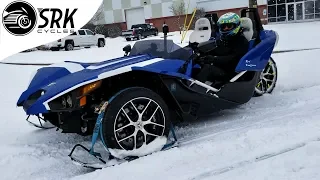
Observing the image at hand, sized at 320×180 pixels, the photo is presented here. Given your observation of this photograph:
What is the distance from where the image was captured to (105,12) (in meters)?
46.2

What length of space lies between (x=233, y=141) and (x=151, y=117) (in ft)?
3.18

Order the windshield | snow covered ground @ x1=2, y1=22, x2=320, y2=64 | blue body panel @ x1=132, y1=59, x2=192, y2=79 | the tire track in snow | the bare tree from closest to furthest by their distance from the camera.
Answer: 1. the tire track in snow
2. blue body panel @ x1=132, y1=59, x2=192, y2=79
3. the windshield
4. snow covered ground @ x1=2, y1=22, x2=320, y2=64
5. the bare tree

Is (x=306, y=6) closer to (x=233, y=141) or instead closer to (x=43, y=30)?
(x=43, y=30)

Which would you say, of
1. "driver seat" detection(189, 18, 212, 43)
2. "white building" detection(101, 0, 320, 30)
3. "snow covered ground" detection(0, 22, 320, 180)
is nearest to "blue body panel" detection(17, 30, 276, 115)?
"snow covered ground" detection(0, 22, 320, 180)

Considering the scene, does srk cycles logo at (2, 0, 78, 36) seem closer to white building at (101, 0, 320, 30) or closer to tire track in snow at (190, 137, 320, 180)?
white building at (101, 0, 320, 30)

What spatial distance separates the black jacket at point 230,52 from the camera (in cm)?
546

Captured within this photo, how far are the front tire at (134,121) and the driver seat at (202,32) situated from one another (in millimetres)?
2797

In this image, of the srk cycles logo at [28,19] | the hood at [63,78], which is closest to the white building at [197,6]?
the srk cycles logo at [28,19]

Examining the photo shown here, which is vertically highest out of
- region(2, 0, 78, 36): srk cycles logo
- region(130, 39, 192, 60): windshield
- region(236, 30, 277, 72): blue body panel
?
region(2, 0, 78, 36): srk cycles logo

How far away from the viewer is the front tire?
3795mm

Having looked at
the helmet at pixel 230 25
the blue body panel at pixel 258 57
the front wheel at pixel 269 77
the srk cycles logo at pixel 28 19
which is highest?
the srk cycles logo at pixel 28 19

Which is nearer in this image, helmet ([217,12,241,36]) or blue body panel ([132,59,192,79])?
blue body panel ([132,59,192,79])

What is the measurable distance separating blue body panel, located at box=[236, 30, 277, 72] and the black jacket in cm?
17

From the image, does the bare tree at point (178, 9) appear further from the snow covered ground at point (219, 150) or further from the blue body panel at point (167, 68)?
the blue body panel at point (167, 68)
